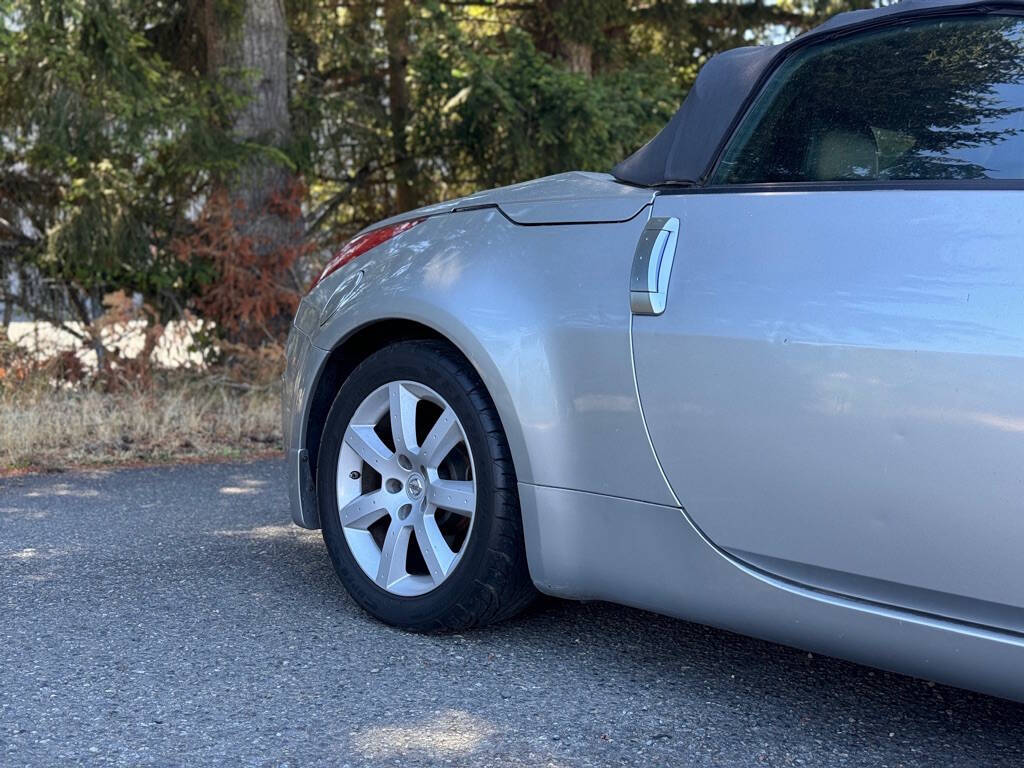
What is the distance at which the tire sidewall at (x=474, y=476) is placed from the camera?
3232mm

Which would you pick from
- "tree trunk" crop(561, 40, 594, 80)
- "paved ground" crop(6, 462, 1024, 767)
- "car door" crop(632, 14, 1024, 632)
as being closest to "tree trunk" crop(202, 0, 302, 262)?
"tree trunk" crop(561, 40, 594, 80)

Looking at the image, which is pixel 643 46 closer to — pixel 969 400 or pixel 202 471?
pixel 202 471

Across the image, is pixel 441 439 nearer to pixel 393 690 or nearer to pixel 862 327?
pixel 393 690

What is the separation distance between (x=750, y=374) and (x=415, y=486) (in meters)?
1.17

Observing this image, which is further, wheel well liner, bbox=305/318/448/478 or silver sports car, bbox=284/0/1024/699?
wheel well liner, bbox=305/318/448/478

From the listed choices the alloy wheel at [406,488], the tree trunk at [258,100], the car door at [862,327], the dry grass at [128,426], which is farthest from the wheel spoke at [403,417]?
the tree trunk at [258,100]

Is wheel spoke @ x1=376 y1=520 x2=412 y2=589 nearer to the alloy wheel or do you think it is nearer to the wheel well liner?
the alloy wheel

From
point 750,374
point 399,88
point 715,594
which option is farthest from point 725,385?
point 399,88

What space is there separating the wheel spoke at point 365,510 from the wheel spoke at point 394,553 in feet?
0.25

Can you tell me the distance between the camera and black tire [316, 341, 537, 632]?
321 cm

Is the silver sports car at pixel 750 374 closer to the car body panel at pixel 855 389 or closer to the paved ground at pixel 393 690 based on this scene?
the car body panel at pixel 855 389

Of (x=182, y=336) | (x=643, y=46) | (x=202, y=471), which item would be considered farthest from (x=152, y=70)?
(x=643, y=46)

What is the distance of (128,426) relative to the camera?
22.7ft

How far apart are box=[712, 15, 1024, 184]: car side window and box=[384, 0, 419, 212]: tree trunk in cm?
718
